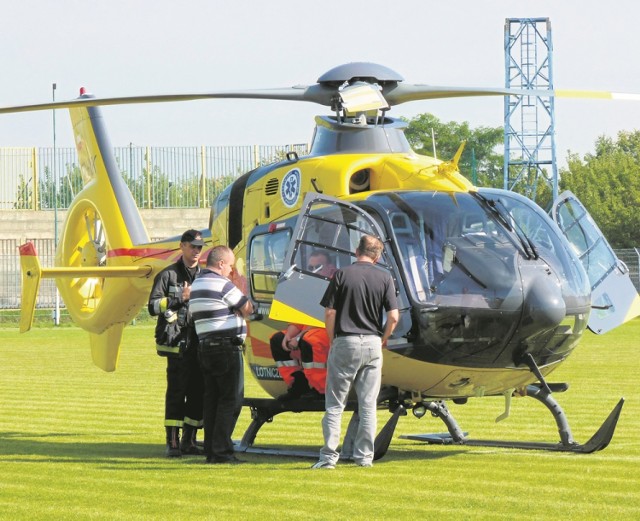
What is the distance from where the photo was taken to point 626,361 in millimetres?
22516

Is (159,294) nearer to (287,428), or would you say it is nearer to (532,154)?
(287,428)

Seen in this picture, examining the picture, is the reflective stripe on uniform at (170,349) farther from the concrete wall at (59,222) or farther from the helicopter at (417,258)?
the concrete wall at (59,222)

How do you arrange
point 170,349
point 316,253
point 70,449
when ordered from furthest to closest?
point 70,449, point 170,349, point 316,253

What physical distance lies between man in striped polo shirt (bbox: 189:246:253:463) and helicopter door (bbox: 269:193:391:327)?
65cm

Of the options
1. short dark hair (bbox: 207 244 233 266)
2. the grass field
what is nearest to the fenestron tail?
the grass field

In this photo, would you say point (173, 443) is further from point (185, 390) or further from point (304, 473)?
point (304, 473)

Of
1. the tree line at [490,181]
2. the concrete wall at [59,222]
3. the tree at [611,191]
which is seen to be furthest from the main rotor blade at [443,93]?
the tree at [611,191]

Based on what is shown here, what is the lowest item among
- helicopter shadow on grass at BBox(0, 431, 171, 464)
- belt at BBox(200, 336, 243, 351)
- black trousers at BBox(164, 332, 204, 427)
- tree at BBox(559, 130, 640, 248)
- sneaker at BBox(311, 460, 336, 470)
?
tree at BBox(559, 130, 640, 248)

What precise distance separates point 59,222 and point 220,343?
40.7 m

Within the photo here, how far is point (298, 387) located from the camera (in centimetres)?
1078

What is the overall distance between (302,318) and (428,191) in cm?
154

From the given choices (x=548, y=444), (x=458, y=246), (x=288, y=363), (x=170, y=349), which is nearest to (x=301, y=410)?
(x=288, y=363)

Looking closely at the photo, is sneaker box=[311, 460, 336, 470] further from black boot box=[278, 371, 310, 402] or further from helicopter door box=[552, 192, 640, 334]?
helicopter door box=[552, 192, 640, 334]

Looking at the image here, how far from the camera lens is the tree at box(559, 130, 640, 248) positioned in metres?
63.2
